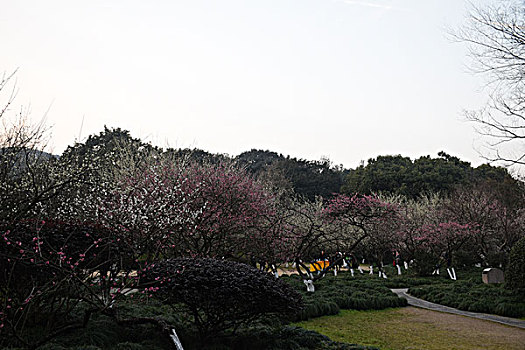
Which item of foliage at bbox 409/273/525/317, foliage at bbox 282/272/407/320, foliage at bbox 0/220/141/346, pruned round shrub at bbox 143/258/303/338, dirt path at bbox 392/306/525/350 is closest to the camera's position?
foliage at bbox 0/220/141/346

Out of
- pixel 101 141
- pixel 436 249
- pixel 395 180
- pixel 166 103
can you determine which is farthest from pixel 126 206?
pixel 395 180

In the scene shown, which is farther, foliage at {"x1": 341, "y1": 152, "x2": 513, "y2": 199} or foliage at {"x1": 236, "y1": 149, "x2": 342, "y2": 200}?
foliage at {"x1": 236, "y1": 149, "x2": 342, "y2": 200}

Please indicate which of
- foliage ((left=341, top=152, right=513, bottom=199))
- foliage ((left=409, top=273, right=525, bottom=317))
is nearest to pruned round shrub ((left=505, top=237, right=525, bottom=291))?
foliage ((left=409, top=273, right=525, bottom=317))

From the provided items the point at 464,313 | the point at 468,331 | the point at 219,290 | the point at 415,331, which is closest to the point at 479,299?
the point at 464,313

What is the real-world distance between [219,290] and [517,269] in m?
8.27

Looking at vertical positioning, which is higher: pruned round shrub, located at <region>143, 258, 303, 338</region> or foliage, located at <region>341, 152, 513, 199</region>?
foliage, located at <region>341, 152, 513, 199</region>

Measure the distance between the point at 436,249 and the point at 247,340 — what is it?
15918 mm

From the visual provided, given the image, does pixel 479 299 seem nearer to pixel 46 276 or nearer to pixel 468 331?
pixel 468 331

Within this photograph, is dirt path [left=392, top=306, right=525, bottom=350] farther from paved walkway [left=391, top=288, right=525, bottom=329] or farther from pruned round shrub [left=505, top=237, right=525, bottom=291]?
pruned round shrub [left=505, top=237, right=525, bottom=291]

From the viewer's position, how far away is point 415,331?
7227mm

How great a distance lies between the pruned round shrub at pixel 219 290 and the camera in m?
4.57

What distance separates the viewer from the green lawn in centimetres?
627

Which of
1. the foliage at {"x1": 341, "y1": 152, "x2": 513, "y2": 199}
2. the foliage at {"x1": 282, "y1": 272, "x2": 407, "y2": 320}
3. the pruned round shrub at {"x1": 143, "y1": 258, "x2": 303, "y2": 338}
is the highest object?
the foliage at {"x1": 341, "y1": 152, "x2": 513, "y2": 199}

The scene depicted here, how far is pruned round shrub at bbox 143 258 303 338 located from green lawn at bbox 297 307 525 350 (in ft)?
7.39
